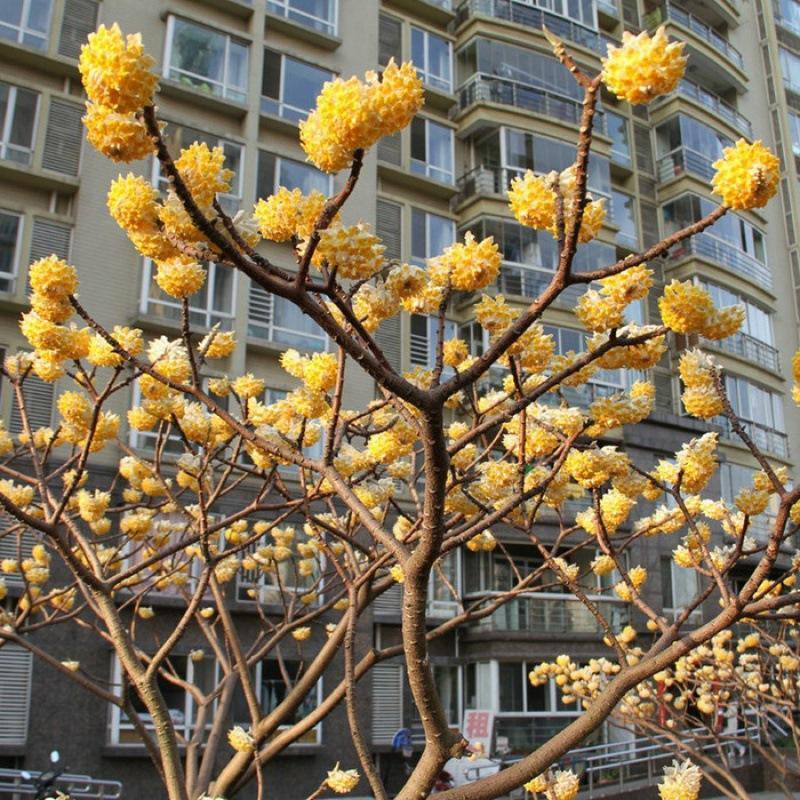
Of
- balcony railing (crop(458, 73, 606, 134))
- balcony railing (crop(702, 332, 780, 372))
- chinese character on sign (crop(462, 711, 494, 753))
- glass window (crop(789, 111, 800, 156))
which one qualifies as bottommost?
chinese character on sign (crop(462, 711, 494, 753))

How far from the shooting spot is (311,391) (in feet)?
16.2

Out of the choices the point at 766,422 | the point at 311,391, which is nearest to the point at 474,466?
the point at 311,391

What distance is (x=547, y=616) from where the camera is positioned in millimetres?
20375

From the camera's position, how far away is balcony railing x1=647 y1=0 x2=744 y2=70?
2788 cm

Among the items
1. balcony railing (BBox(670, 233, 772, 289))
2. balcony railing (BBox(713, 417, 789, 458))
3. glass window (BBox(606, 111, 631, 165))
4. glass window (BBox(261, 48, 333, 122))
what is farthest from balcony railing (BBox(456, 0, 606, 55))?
balcony railing (BBox(713, 417, 789, 458))

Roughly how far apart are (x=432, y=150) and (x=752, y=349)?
A: 443 inches

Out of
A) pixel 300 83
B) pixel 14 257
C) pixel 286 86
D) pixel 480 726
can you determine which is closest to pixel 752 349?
pixel 300 83

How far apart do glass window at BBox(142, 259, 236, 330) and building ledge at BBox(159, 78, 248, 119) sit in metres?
3.40

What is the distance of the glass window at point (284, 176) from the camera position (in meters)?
19.1

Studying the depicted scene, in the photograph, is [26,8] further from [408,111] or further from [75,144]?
[408,111]

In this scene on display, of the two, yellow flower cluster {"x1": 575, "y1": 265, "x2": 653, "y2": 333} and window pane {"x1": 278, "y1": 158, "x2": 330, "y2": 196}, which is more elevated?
window pane {"x1": 278, "y1": 158, "x2": 330, "y2": 196}

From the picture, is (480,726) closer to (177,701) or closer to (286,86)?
(177,701)

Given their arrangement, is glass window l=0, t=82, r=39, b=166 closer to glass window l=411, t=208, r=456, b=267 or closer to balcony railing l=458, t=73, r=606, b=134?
glass window l=411, t=208, r=456, b=267

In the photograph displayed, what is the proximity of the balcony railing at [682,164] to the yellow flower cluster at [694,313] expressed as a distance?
25.2 m
